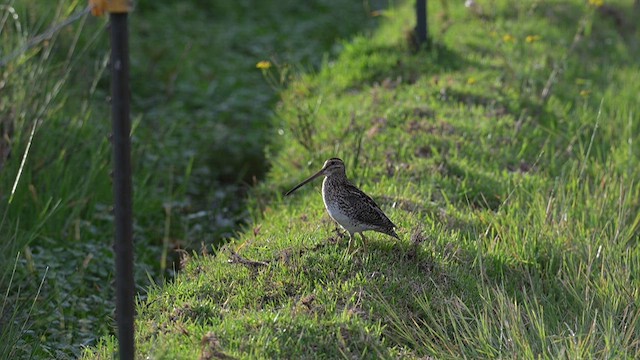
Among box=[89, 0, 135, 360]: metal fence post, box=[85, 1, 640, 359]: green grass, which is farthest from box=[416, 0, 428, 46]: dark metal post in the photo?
Answer: box=[89, 0, 135, 360]: metal fence post

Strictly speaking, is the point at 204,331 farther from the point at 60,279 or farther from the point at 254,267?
the point at 60,279

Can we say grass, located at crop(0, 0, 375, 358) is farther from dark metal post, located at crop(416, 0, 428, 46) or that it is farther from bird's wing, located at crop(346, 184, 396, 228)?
dark metal post, located at crop(416, 0, 428, 46)

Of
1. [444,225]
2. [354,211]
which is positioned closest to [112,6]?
[354,211]

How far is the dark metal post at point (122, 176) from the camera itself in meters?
3.65

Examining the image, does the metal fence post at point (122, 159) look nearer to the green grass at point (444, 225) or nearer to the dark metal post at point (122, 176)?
the dark metal post at point (122, 176)

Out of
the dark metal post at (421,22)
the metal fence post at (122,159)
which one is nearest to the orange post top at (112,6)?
the metal fence post at (122,159)

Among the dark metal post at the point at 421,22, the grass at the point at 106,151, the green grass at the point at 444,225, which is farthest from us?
the dark metal post at the point at 421,22

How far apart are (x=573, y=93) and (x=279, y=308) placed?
4.48m

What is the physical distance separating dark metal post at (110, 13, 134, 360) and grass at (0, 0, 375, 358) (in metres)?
0.94

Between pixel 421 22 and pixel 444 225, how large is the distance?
3.52m

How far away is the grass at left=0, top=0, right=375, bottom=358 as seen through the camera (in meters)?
5.66

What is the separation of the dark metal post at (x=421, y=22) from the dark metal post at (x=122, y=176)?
5205mm

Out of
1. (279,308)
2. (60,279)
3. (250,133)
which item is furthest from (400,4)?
(279,308)

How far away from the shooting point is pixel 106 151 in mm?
7000
